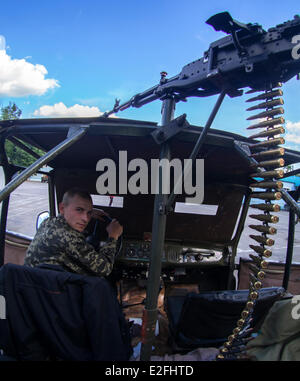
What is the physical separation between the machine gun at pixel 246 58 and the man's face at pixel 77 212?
144cm

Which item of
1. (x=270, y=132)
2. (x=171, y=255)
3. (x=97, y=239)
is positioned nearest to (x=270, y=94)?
(x=270, y=132)

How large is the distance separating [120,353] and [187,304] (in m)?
0.68

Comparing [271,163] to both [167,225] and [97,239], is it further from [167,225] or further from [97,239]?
[97,239]

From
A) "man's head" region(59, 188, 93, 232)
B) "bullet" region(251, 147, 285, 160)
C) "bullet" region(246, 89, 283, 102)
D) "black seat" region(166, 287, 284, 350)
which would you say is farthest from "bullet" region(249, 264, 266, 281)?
"man's head" region(59, 188, 93, 232)

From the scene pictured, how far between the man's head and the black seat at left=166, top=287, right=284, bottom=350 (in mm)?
1137

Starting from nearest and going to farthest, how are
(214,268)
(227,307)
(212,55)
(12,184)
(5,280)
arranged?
(5,280), (12,184), (212,55), (227,307), (214,268)

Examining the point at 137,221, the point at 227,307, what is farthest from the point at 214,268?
the point at 227,307

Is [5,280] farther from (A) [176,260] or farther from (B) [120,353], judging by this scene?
(A) [176,260]

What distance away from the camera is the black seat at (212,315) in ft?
6.98

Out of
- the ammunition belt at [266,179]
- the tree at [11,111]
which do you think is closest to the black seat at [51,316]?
the ammunition belt at [266,179]

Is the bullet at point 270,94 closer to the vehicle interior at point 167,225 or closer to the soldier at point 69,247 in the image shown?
the vehicle interior at point 167,225

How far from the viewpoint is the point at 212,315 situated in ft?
7.18

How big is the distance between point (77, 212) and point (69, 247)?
375 mm

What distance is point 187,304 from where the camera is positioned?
2158mm
